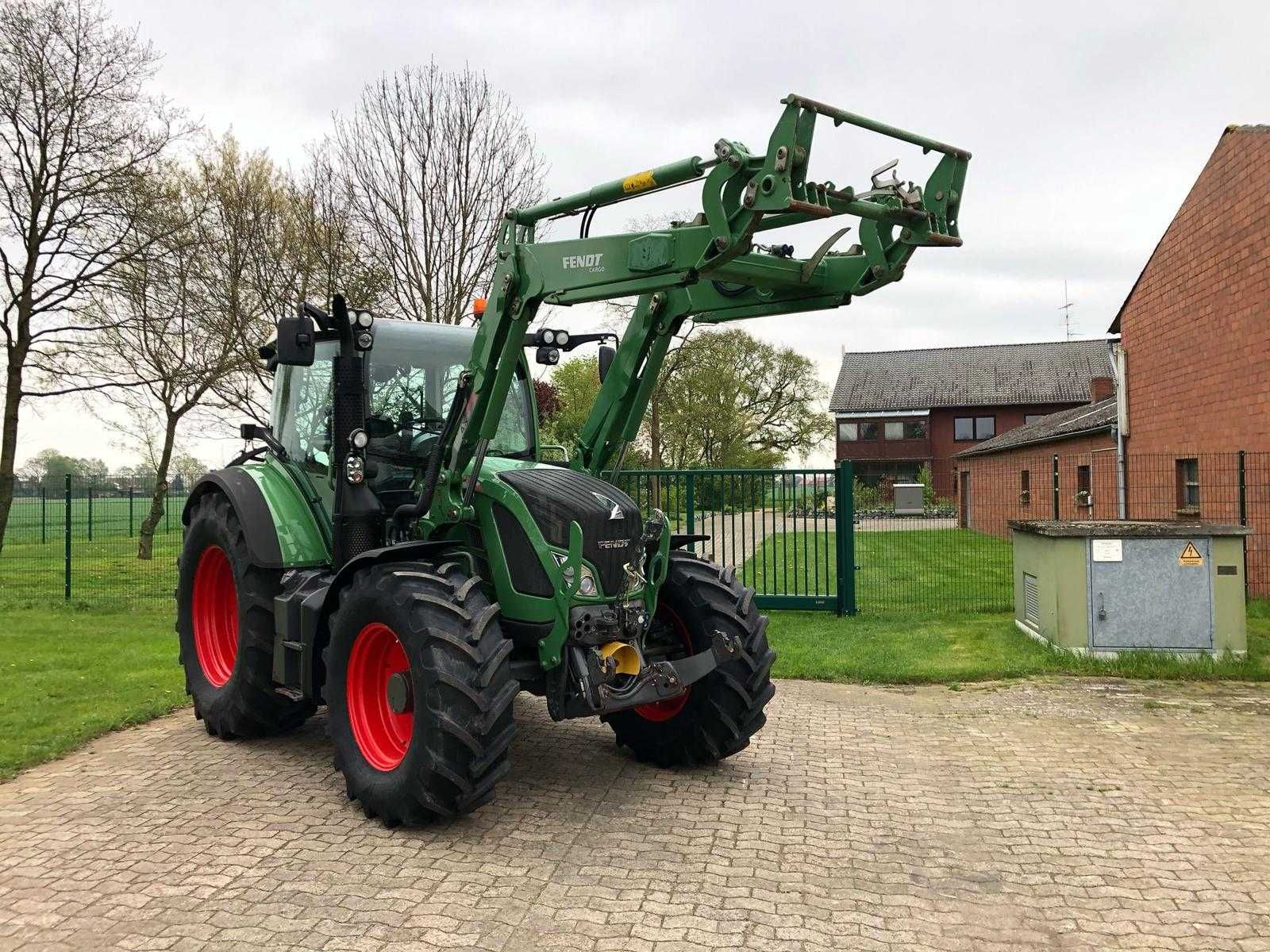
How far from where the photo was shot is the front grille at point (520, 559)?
15.8 feet

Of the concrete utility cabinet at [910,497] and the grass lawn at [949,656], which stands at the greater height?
the concrete utility cabinet at [910,497]

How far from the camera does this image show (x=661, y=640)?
220 inches

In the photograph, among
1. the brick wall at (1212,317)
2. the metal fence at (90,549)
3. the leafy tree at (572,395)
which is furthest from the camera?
the leafy tree at (572,395)

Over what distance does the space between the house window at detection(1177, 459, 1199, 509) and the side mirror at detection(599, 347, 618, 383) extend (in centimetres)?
1141

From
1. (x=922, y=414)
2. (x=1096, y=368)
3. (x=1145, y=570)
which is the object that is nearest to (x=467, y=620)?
(x=1145, y=570)

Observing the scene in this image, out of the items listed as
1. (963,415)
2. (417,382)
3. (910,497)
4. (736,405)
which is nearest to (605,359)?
(417,382)

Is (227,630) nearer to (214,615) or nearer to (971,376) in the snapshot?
(214,615)

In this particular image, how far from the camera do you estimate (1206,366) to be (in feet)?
45.3

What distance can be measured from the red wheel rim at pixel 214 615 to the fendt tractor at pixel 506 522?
13.7 inches

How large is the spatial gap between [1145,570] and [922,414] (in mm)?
44086

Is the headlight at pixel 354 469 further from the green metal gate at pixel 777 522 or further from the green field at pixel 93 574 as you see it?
the green field at pixel 93 574

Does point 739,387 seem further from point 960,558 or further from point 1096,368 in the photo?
point 960,558

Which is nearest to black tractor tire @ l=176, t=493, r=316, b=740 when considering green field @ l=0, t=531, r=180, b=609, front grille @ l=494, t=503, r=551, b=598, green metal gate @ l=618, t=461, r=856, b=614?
front grille @ l=494, t=503, r=551, b=598

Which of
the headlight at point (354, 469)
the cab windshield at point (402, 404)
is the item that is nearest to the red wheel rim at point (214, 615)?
the cab windshield at point (402, 404)
